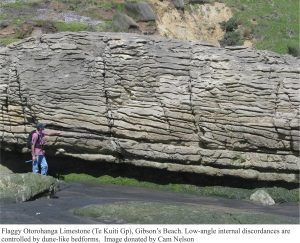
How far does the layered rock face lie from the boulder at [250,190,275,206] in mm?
962

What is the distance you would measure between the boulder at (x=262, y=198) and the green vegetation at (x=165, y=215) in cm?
337

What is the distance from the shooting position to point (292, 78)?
21922 mm

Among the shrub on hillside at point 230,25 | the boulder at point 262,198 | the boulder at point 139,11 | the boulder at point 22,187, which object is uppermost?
the boulder at point 139,11

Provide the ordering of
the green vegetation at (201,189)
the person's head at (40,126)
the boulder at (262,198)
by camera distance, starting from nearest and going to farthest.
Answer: the boulder at (262,198) → the green vegetation at (201,189) → the person's head at (40,126)

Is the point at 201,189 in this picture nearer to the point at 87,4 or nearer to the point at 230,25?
the point at 230,25

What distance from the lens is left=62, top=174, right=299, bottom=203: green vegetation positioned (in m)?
21.9

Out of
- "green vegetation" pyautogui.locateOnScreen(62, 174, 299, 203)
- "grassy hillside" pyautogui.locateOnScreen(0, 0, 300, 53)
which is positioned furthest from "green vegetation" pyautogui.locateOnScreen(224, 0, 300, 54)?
"green vegetation" pyautogui.locateOnScreen(62, 174, 299, 203)

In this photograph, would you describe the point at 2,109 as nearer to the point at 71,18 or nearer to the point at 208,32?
the point at 71,18

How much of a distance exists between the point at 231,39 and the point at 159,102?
29.8m

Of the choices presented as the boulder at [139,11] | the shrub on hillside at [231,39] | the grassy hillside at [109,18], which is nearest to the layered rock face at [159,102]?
the grassy hillside at [109,18]

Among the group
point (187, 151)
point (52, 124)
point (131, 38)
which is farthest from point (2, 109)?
point (187, 151)

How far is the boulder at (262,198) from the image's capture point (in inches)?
829

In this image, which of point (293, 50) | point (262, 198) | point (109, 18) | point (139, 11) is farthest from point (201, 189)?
point (109, 18)

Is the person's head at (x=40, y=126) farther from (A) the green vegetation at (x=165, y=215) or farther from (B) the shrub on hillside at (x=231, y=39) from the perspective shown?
(B) the shrub on hillside at (x=231, y=39)
